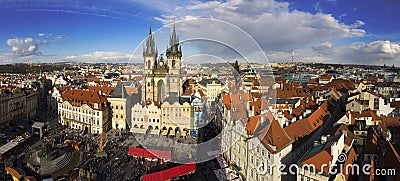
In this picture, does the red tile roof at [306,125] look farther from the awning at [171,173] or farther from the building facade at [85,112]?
the building facade at [85,112]

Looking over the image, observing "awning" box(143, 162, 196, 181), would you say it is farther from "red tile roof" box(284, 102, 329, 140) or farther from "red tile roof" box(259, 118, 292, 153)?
"red tile roof" box(284, 102, 329, 140)

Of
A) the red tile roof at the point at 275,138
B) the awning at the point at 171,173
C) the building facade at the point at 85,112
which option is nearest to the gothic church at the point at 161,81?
the building facade at the point at 85,112

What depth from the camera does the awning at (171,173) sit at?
71.1ft

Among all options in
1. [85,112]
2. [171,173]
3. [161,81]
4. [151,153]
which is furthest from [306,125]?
[85,112]

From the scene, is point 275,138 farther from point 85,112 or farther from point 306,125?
point 85,112

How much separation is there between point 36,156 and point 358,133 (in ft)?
83.7

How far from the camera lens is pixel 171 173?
22.7 meters

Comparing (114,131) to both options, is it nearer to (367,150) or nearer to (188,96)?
(188,96)

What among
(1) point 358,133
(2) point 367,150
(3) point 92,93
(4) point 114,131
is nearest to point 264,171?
(2) point 367,150

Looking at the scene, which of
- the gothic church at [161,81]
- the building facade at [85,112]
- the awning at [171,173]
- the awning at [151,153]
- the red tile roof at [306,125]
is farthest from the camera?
the gothic church at [161,81]

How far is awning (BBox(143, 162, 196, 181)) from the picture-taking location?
21.7 m

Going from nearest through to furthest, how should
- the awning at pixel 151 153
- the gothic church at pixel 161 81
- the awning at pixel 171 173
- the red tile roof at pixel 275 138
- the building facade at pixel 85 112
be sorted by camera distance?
1. the red tile roof at pixel 275 138
2. the awning at pixel 171 173
3. the awning at pixel 151 153
4. the building facade at pixel 85 112
5. the gothic church at pixel 161 81

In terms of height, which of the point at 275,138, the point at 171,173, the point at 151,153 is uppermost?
the point at 275,138

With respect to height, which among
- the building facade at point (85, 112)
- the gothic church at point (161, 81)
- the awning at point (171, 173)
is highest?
the gothic church at point (161, 81)
